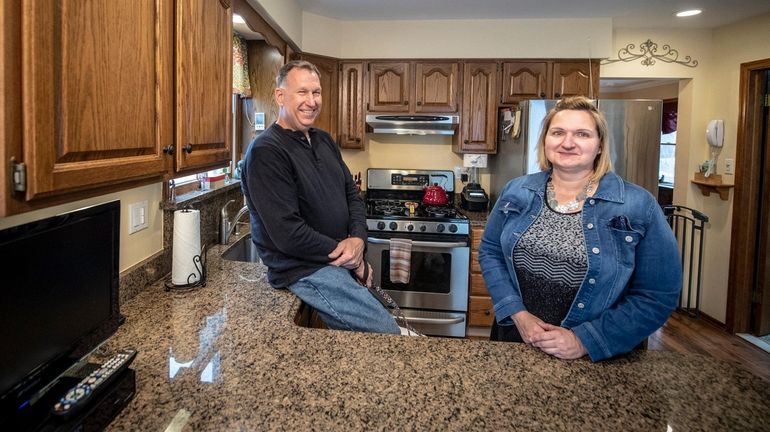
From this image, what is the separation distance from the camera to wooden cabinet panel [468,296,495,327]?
3.24 metres

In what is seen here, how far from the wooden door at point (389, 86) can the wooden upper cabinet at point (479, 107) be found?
45 cm

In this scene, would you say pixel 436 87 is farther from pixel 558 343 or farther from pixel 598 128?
pixel 558 343

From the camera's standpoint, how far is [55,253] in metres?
0.80

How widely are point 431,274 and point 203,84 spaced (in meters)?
2.10

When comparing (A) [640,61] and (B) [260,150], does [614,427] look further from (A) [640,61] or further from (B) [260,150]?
(A) [640,61]

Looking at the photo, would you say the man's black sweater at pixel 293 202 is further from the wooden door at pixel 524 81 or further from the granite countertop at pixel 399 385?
the wooden door at pixel 524 81

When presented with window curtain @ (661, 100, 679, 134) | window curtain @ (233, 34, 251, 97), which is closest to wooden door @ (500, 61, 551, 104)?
window curtain @ (233, 34, 251, 97)

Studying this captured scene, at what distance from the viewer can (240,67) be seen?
9.62ft

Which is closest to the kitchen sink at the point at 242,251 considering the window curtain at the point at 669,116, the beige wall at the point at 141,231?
the beige wall at the point at 141,231

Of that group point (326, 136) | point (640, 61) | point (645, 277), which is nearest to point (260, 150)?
point (326, 136)

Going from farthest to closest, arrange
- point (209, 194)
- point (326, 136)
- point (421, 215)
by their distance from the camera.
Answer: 1. point (421, 215)
2. point (209, 194)
3. point (326, 136)

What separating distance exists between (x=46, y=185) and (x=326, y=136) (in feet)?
3.66

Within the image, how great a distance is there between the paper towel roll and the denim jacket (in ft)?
3.42

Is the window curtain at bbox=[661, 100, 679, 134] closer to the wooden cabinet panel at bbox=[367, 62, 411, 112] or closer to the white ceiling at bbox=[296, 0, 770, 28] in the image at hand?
the white ceiling at bbox=[296, 0, 770, 28]
